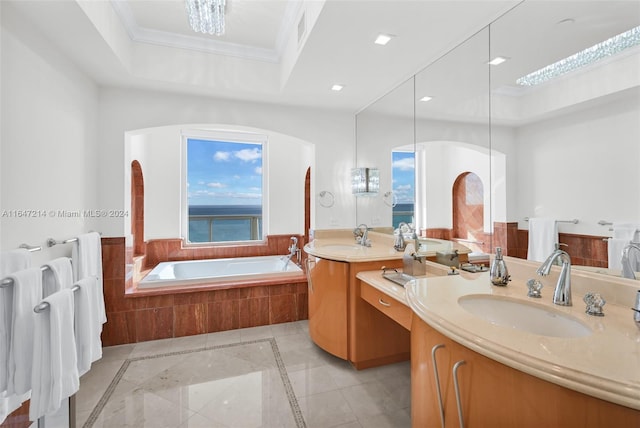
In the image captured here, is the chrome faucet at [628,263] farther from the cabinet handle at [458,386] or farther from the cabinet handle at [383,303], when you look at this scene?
the cabinet handle at [383,303]

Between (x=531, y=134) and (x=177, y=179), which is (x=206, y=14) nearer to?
(x=531, y=134)

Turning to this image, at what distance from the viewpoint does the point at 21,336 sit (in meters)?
1.45

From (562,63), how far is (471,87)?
1.90 ft

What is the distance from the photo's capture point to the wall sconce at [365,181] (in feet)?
10.4

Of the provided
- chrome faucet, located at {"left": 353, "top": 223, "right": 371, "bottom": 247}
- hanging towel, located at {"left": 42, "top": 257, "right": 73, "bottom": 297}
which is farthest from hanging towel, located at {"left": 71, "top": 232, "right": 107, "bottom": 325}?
chrome faucet, located at {"left": 353, "top": 223, "right": 371, "bottom": 247}

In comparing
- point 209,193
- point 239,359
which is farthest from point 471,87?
point 209,193

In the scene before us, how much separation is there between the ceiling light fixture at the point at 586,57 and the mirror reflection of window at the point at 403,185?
43.1 inches

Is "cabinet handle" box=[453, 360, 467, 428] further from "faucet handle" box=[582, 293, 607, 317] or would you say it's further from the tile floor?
the tile floor

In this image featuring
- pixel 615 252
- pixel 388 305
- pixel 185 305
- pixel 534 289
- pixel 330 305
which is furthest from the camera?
pixel 185 305

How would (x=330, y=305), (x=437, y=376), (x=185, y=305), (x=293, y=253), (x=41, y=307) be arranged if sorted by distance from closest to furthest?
(x=437, y=376) < (x=41, y=307) < (x=330, y=305) < (x=185, y=305) < (x=293, y=253)

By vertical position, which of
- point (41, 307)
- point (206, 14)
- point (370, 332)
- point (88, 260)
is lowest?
point (370, 332)

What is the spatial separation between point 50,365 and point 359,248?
2344 mm

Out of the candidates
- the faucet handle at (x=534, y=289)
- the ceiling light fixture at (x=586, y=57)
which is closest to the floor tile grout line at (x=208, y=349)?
the faucet handle at (x=534, y=289)

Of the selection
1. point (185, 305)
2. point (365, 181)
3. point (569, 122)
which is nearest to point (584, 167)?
point (569, 122)
